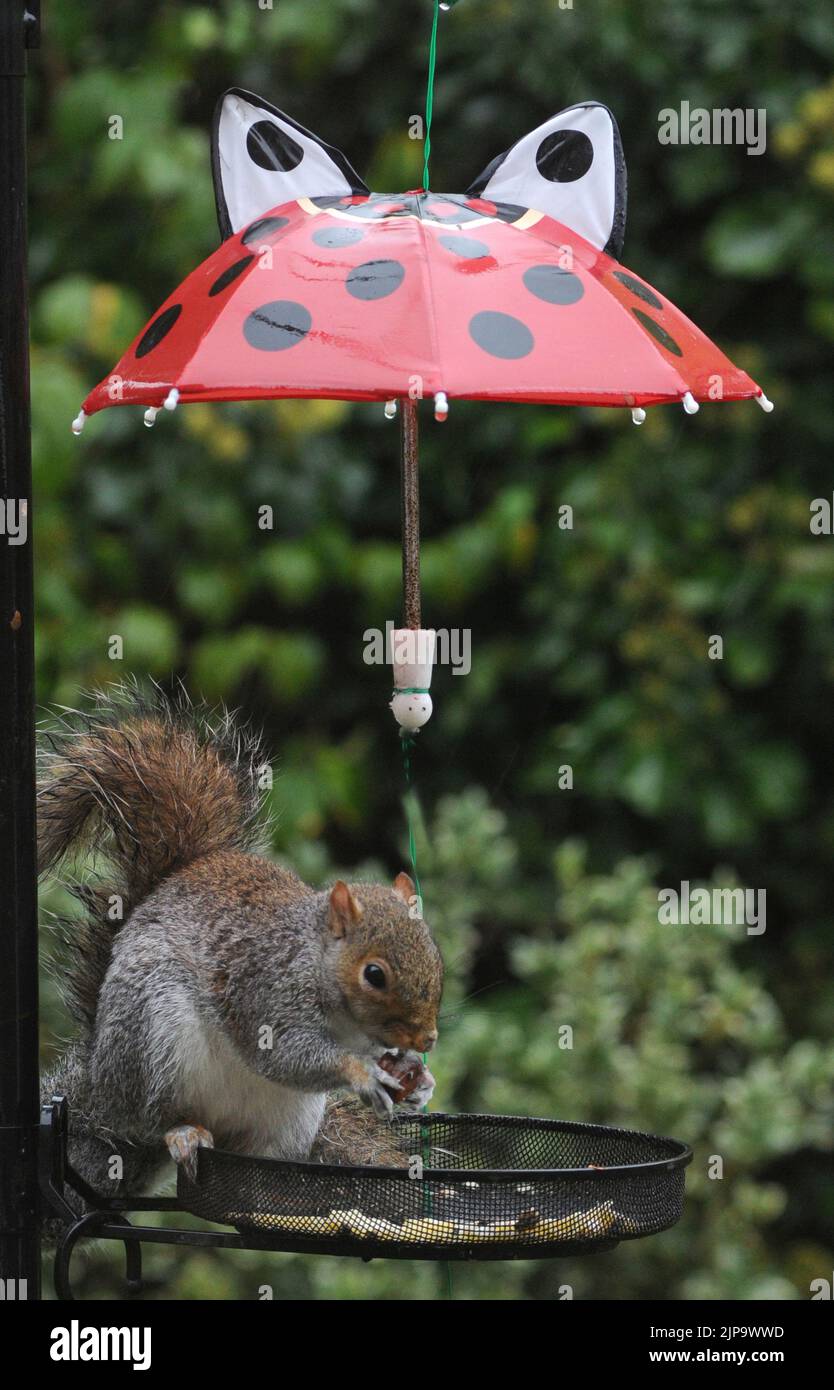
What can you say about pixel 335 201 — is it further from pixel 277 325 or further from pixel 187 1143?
pixel 187 1143

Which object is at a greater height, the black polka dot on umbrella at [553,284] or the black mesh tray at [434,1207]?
the black polka dot on umbrella at [553,284]

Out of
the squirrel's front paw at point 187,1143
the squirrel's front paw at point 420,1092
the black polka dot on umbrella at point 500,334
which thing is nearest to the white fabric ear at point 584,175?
the black polka dot on umbrella at point 500,334

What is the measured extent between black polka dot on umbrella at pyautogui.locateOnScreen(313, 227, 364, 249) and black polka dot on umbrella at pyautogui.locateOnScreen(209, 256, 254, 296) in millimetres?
58

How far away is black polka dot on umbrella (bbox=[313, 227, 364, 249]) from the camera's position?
155 cm

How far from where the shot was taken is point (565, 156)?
171 centimetres

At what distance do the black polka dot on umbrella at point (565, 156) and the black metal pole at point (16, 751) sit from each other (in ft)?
1.60

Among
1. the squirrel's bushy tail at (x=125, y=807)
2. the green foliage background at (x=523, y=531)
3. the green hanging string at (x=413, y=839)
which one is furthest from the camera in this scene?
the green foliage background at (x=523, y=531)

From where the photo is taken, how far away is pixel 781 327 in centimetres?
332

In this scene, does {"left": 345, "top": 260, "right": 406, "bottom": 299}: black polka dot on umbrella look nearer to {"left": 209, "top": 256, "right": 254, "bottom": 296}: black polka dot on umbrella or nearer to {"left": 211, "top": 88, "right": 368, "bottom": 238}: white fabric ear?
{"left": 209, "top": 256, "right": 254, "bottom": 296}: black polka dot on umbrella

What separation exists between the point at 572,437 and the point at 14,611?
6.62 ft

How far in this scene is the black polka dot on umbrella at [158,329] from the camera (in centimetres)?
158

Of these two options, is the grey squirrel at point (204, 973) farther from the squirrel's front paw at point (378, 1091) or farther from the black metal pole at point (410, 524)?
the black metal pole at point (410, 524)

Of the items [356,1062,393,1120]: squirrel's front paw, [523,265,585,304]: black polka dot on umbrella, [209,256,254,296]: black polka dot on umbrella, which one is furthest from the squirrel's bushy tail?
[523,265,585,304]: black polka dot on umbrella
